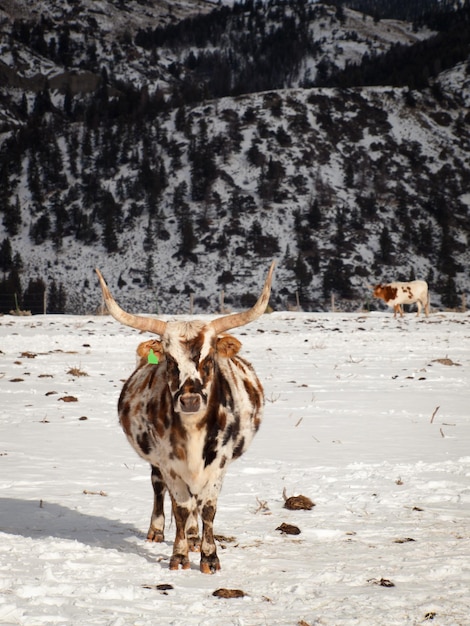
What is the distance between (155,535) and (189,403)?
5.40ft

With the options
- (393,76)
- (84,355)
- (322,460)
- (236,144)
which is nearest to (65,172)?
(236,144)

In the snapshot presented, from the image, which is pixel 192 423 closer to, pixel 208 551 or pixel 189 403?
pixel 189 403

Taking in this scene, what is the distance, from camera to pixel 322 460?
789 cm

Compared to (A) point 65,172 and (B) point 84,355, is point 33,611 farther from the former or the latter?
(A) point 65,172

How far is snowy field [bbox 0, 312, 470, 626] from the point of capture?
3740 millimetres

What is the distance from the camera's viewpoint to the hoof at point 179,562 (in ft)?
15.1

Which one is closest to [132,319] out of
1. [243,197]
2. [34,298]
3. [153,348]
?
[153,348]

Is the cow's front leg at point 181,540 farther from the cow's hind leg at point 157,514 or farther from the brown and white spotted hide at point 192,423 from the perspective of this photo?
the cow's hind leg at point 157,514

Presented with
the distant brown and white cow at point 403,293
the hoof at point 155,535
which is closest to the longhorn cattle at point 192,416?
the hoof at point 155,535

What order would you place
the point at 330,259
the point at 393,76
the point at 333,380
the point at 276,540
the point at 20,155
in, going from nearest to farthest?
the point at 276,540, the point at 333,380, the point at 330,259, the point at 20,155, the point at 393,76

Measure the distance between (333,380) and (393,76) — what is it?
110231 mm

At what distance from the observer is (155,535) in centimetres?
532

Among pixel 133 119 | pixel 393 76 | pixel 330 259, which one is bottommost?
pixel 330 259

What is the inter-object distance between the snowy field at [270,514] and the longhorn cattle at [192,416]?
0.42 metres
